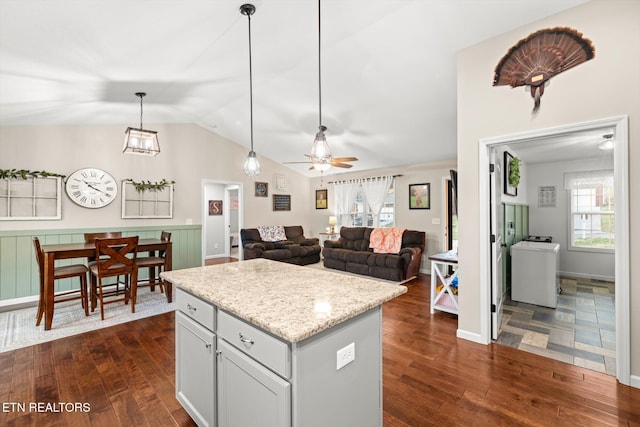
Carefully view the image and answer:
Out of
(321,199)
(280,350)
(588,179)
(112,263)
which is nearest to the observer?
(280,350)

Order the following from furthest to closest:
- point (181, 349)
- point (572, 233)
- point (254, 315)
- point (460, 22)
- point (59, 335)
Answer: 1. point (572, 233)
2. point (59, 335)
3. point (460, 22)
4. point (181, 349)
5. point (254, 315)

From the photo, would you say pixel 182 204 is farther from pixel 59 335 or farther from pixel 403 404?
pixel 403 404

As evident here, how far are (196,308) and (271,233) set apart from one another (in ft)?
17.1

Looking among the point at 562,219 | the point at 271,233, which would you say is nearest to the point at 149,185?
the point at 271,233

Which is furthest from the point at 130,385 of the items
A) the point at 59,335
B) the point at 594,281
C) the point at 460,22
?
the point at 594,281

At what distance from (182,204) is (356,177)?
3919 millimetres

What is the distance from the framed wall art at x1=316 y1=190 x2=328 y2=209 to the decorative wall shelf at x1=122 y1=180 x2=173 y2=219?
3.76 m

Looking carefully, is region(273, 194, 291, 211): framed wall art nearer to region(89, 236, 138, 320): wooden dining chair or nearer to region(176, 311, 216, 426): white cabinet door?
region(89, 236, 138, 320): wooden dining chair

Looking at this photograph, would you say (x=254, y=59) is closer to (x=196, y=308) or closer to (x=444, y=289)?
(x=196, y=308)

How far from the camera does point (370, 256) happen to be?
546 cm

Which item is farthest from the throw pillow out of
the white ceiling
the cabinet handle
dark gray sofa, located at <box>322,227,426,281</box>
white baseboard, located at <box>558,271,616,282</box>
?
white baseboard, located at <box>558,271,616,282</box>

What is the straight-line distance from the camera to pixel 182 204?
5609 millimetres

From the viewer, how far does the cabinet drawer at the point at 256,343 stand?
1.10m

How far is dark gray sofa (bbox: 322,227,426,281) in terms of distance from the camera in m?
5.16
